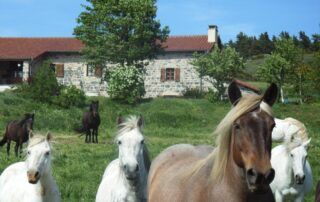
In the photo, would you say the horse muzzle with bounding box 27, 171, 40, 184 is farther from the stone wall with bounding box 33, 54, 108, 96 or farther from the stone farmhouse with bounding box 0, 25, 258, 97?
the stone wall with bounding box 33, 54, 108, 96

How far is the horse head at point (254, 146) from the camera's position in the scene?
3.51 metres

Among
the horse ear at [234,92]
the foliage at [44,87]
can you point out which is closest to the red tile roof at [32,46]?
the foliage at [44,87]

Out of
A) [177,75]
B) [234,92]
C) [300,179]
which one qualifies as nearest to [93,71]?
[177,75]

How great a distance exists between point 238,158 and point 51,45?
4686 centimetres

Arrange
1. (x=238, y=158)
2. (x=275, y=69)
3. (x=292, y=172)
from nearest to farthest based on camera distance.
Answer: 1. (x=238, y=158)
2. (x=292, y=172)
3. (x=275, y=69)

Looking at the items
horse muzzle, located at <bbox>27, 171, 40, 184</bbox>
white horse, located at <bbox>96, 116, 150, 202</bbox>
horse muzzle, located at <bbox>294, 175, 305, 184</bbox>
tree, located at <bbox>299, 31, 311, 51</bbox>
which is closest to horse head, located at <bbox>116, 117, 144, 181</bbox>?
white horse, located at <bbox>96, 116, 150, 202</bbox>

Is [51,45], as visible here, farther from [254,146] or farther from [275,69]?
[254,146]

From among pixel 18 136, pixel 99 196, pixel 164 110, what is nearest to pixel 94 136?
pixel 18 136

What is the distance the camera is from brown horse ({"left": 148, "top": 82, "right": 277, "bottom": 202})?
3.57m

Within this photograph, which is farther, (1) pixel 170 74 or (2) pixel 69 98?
(1) pixel 170 74

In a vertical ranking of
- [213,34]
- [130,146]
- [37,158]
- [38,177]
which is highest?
[213,34]

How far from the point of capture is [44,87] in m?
35.9

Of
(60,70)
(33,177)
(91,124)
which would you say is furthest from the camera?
(60,70)

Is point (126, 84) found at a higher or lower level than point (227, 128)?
lower
